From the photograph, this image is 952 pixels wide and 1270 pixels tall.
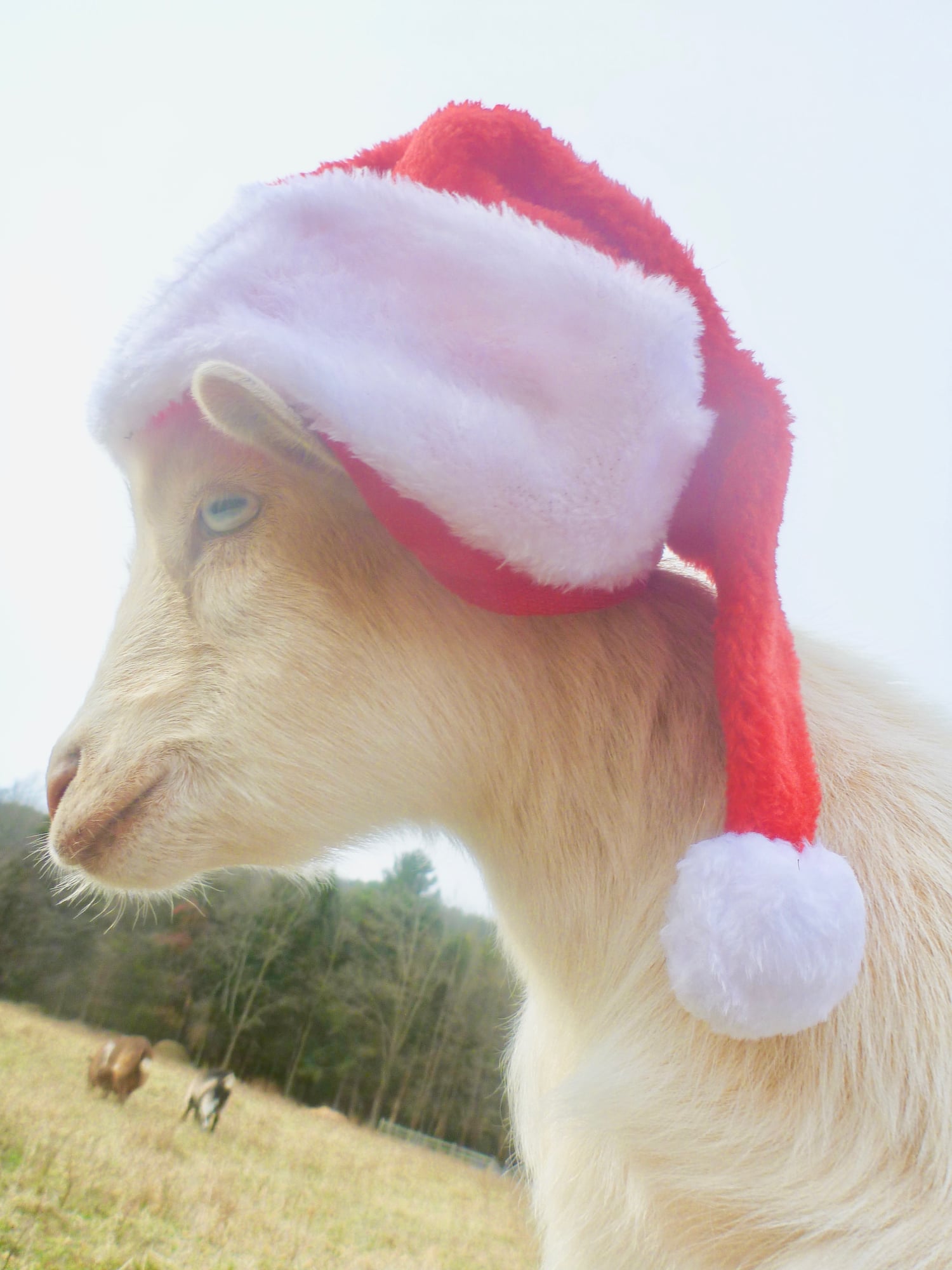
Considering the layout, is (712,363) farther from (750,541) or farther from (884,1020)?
(884,1020)

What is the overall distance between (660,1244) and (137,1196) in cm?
38

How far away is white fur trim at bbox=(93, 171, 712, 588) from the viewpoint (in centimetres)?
34

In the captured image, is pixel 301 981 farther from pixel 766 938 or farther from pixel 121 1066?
pixel 766 938

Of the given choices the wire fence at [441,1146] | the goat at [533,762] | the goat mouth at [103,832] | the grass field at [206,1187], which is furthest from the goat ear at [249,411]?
the wire fence at [441,1146]

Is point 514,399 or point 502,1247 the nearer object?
point 514,399

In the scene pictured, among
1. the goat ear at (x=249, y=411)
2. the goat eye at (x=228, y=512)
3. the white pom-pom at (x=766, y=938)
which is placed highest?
the goat ear at (x=249, y=411)

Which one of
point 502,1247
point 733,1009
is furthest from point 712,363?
point 502,1247

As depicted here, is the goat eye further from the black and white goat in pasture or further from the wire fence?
the wire fence

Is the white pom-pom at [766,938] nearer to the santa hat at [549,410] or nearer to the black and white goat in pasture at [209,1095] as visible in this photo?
the santa hat at [549,410]

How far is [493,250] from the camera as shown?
14.1 inches

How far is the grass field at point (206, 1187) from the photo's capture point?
51cm

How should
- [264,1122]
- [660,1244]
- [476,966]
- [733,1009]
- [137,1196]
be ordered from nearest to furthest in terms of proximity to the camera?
1. [733,1009]
2. [660,1244]
3. [137,1196]
4. [264,1122]
5. [476,966]

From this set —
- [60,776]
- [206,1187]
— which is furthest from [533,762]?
[206,1187]

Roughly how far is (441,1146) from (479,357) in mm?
774
